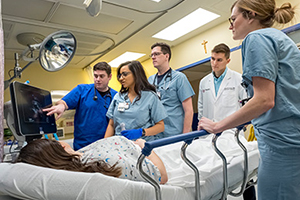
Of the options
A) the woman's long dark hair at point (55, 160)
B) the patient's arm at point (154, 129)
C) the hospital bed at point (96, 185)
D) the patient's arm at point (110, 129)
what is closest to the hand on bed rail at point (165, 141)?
the hospital bed at point (96, 185)

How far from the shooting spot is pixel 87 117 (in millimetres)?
2088

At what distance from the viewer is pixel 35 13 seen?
3.39 m

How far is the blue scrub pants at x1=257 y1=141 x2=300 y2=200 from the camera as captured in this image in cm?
88

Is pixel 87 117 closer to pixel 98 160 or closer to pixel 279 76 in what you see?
pixel 98 160

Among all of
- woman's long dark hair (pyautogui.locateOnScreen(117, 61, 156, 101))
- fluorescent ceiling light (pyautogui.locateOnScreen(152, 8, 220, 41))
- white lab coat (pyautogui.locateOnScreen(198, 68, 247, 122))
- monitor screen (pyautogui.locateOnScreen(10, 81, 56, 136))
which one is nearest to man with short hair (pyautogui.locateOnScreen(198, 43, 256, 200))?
white lab coat (pyautogui.locateOnScreen(198, 68, 247, 122))

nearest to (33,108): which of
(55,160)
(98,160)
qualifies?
(55,160)

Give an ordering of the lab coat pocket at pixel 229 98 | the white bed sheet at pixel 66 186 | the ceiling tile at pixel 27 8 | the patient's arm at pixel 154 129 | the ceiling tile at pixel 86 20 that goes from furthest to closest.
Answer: the ceiling tile at pixel 86 20 < the ceiling tile at pixel 27 8 < the lab coat pocket at pixel 229 98 < the patient's arm at pixel 154 129 < the white bed sheet at pixel 66 186

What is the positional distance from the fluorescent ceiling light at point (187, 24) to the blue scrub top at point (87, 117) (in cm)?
247

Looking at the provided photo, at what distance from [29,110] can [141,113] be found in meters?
0.80

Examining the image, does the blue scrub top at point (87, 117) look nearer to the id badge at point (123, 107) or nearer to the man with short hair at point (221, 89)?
the id badge at point (123, 107)

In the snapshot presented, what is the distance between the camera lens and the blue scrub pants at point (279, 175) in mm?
880

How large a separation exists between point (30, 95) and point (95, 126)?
825 millimetres

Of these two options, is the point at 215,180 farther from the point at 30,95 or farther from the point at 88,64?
the point at 88,64

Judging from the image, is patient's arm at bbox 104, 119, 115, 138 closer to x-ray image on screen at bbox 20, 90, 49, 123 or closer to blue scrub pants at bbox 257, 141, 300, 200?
x-ray image on screen at bbox 20, 90, 49, 123
